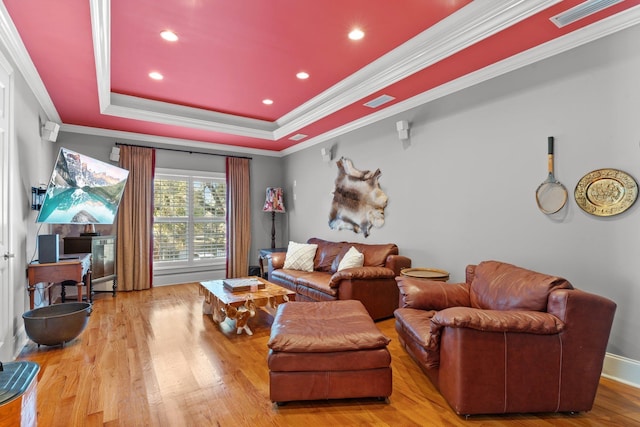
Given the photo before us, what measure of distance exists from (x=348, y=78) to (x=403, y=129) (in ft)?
2.98

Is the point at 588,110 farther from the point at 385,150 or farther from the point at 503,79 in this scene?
the point at 385,150

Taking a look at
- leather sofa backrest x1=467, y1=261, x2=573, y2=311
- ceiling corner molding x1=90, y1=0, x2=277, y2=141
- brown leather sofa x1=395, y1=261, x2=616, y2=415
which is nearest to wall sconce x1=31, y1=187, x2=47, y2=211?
ceiling corner molding x1=90, y1=0, x2=277, y2=141

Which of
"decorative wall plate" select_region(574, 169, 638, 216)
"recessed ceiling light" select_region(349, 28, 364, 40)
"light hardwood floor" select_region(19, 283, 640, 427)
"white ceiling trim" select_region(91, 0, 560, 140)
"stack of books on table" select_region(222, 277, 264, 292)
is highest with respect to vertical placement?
"recessed ceiling light" select_region(349, 28, 364, 40)

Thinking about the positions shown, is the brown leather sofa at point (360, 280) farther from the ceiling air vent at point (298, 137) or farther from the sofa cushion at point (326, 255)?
the ceiling air vent at point (298, 137)

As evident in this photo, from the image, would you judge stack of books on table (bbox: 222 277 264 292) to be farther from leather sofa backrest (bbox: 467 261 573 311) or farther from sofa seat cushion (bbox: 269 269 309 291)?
leather sofa backrest (bbox: 467 261 573 311)

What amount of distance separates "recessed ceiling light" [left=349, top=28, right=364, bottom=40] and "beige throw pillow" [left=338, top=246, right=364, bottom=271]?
94.7 inches

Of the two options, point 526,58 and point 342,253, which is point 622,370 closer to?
point 526,58

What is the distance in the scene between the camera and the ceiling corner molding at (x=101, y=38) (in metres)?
2.17

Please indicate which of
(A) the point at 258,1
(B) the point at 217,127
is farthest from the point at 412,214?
(B) the point at 217,127

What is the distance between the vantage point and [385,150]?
4.31 meters

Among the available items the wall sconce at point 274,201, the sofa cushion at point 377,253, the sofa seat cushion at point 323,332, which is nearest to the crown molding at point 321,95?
the wall sconce at point 274,201

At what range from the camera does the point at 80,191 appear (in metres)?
3.80

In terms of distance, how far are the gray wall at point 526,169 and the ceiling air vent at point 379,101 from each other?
0.35 metres

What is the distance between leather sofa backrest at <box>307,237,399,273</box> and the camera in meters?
3.97
